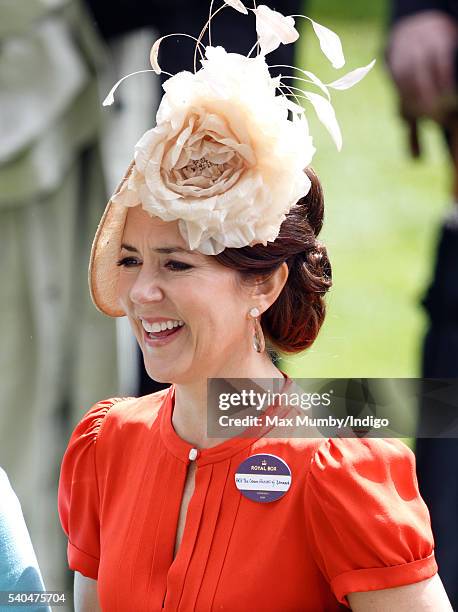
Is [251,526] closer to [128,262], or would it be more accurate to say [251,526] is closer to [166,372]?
[166,372]

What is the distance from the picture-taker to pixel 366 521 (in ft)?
5.38

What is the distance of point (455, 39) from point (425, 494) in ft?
3.77

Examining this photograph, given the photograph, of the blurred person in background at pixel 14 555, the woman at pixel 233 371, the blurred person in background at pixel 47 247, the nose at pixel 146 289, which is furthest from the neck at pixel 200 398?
the blurred person in background at pixel 47 247

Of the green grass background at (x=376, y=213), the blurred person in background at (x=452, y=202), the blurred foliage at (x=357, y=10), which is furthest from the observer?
the green grass background at (x=376, y=213)

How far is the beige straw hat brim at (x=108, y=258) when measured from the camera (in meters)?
1.80

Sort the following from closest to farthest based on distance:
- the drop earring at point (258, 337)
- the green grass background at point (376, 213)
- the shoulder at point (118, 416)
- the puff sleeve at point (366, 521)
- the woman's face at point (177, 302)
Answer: the puff sleeve at point (366, 521) → the woman's face at point (177, 302) → the drop earring at point (258, 337) → the shoulder at point (118, 416) → the green grass background at point (376, 213)

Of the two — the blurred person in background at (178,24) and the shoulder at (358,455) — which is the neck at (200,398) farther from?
the blurred person in background at (178,24)

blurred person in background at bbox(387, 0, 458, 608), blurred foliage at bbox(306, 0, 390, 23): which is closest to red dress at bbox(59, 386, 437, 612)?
blurred person in background at bbox(387, 0, 458, 608)

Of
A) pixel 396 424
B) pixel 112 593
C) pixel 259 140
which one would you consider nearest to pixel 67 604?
pixel 112 593

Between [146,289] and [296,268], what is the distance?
248 millimetres

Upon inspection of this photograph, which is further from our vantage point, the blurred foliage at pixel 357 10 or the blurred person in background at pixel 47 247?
the blurred foliage at pixel 357 10

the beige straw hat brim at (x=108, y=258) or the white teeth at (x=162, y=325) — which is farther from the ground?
the beige straw hat brim at (x=108, y=258)

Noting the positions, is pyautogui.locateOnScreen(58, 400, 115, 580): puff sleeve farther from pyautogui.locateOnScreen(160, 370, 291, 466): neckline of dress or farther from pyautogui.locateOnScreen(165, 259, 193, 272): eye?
pyautogui.locateOnScreen(165, 259, 193, 272): eye

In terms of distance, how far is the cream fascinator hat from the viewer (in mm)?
1671
